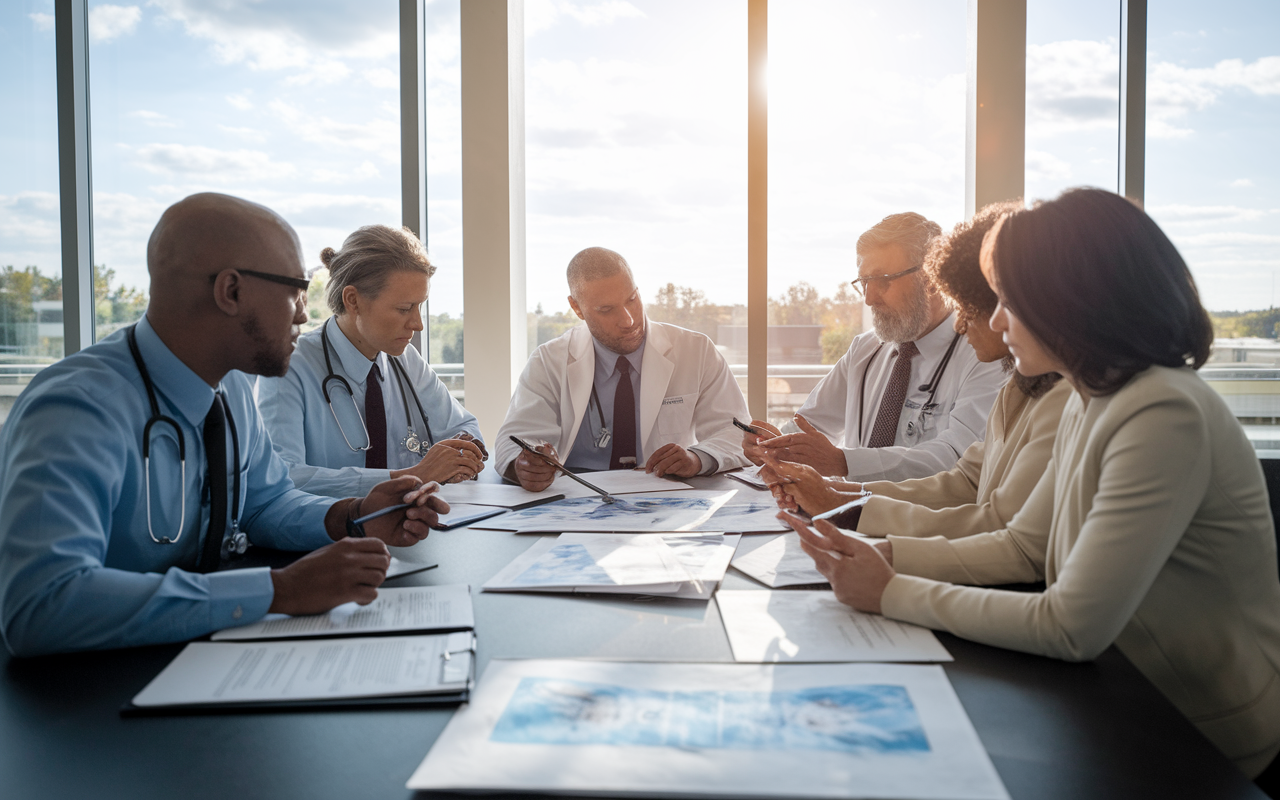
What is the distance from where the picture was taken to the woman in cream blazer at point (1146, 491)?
1031 mm

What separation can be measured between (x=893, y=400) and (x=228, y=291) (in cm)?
219

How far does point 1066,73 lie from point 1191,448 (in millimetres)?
3525

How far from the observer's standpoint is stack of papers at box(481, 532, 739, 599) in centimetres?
131

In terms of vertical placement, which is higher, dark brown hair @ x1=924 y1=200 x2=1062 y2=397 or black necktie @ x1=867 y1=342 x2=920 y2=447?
dark brown hair @ x1=924 y1=200 x2=1062 y2=397

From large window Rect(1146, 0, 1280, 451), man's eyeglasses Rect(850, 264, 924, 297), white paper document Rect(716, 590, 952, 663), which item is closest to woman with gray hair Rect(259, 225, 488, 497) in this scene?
white paper document Rect(716, 590, 952, 663)

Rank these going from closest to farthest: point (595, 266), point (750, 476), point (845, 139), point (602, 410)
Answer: point (750, 476) < point (595, 266) < point (602, 410) < point (845, 139)

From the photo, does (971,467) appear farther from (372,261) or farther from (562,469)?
(372,261)

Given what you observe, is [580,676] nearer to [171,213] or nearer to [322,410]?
[171,213]

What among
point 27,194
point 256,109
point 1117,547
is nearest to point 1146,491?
point 1117,547

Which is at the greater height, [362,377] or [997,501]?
[362,377]

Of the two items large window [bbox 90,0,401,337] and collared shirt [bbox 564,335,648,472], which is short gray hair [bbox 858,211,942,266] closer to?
collared shirt [bbox 564,335,648,472]

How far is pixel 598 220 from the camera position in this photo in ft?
13.9

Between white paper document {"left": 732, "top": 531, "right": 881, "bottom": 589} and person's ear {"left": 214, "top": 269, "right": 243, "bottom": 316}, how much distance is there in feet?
3.46

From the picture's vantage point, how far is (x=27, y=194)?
406 centimetres
